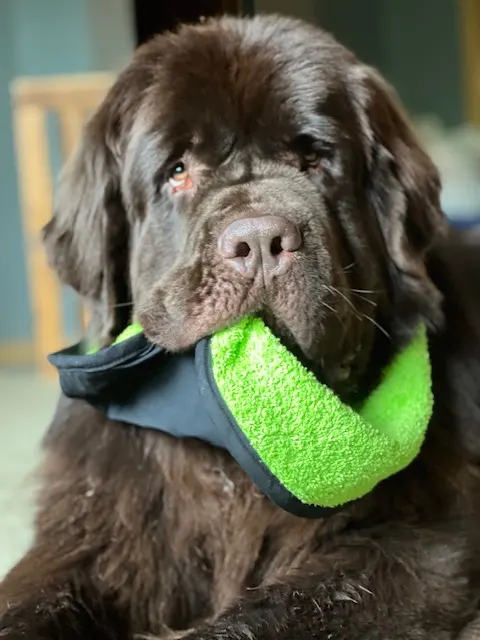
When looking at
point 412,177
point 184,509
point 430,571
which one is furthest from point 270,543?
point 412,177

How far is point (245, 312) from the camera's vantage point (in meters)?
1.23

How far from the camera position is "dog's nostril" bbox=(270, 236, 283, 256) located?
1.21 m

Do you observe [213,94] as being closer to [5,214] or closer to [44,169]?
[44,169]

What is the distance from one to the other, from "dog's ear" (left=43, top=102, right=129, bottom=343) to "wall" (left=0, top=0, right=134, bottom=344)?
9.35ft

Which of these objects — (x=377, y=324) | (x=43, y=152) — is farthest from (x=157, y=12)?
(x=377, y=324)

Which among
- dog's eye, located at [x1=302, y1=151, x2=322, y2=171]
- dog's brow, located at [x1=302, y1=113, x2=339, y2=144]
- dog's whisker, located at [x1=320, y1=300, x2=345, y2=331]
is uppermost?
dog's brow, located at [x1=302, y1=113, x2=339, y2=144]

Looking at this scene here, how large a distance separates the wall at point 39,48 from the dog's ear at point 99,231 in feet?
9.35

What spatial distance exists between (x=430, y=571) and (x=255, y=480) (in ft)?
0.92

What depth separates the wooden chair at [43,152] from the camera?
12.8 feet

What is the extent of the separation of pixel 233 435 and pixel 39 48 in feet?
11.8

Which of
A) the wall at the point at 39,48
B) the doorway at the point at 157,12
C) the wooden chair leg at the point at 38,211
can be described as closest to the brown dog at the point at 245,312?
the doorway at the point at 157,12

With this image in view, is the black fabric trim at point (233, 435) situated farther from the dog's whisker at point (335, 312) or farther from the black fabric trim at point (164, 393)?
the dog's whisker at point (335, 312)

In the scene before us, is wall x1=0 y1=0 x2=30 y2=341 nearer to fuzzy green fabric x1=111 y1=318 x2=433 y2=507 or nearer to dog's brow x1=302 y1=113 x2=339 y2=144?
dog's brow x1=302 y1=113 x2=339 y2=144

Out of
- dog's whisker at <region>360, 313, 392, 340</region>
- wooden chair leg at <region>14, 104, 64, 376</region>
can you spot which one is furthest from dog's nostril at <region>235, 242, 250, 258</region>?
wooden chair leg at <region>14, 104, 64, 376</region>
